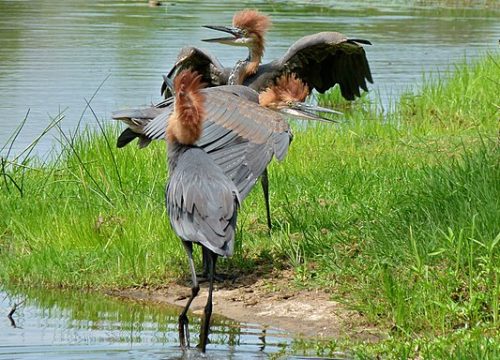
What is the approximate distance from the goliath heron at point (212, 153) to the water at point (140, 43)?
374 cm

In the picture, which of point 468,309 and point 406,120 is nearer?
point 468,309

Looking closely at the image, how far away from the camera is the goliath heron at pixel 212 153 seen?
5.67 meters

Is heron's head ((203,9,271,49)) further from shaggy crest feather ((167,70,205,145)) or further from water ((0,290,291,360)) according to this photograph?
water ((0,290,291,360))

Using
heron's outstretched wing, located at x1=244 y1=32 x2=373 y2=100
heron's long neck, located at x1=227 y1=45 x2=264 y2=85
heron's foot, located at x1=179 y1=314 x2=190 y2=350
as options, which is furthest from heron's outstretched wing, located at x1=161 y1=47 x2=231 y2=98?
heron's foot, located at x1=179 y1=314 x2=190 y2=350

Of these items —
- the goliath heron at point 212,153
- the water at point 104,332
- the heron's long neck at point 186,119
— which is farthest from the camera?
Result: the heron's long neck at point 186,119

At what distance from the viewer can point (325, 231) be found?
685 centimetres

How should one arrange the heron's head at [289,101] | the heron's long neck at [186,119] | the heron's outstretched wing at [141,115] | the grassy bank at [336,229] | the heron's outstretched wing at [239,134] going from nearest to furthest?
the grassy bank at [336,229], the heron's long neck at [186,119], the heron's outstretched wing at [239,134], the heron's outstretched wing at [141,115], the heron's head at [289,101]

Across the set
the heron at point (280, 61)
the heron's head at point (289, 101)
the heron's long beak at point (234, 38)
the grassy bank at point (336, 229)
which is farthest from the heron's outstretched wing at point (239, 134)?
the heron's long beak at point (234, 38)

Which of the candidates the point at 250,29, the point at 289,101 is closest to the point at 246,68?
the point at 250,29

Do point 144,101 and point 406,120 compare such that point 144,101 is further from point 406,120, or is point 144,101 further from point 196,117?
point 196,117

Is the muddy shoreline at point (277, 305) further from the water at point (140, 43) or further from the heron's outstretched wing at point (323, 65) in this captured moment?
the water at point (140, 43)

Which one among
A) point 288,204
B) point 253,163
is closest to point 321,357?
point 253,163

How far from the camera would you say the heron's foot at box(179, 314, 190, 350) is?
18.4 feet

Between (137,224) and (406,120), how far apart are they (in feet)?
14.5
